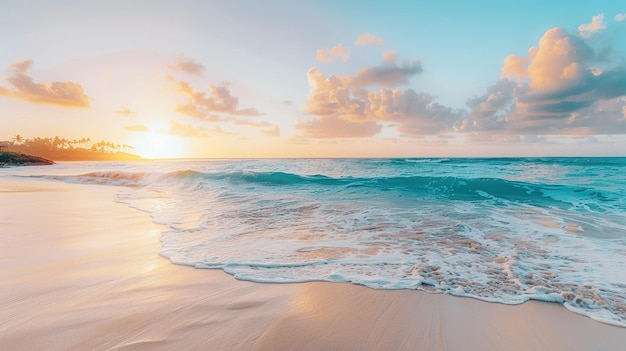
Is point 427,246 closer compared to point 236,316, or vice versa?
point 236,316

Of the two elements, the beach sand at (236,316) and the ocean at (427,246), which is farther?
the ocean at (427,246)

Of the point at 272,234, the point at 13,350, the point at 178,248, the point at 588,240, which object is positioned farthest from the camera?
the point at 272,234

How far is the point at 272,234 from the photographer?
606cm

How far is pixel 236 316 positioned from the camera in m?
2.71

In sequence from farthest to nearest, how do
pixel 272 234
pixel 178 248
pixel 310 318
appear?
pixel 272 234
pixel 178 248
pixel 310 318

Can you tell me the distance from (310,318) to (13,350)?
2.25m

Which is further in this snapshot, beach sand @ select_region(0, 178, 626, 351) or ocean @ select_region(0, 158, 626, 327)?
ocean @ select_region(0, 158, 626, 327)

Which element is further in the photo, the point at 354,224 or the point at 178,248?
the point at 354,224

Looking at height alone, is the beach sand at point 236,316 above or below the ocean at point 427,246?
above

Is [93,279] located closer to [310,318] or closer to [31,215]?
[310,318]

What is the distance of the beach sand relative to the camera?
232 cm

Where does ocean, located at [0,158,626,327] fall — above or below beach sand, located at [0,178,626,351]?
below

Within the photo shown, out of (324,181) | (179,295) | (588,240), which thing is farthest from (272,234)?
(324,181)

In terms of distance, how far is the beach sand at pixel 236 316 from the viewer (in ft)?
7.63
